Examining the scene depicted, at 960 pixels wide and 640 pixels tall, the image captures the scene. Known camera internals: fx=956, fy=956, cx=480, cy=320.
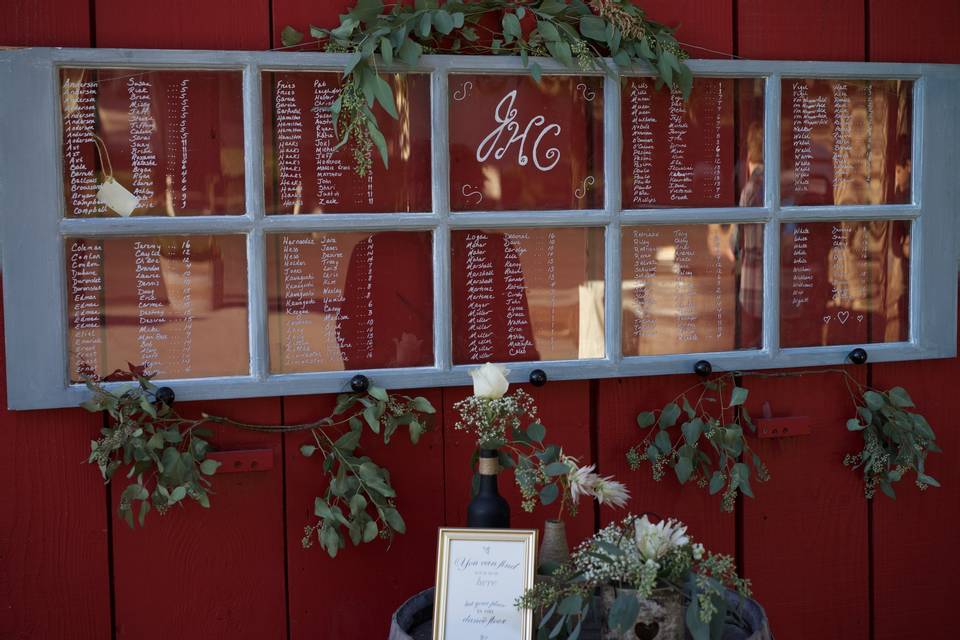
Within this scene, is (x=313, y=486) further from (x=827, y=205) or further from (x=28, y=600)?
(x=827, y=205)

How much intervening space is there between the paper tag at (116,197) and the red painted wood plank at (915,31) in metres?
1.96

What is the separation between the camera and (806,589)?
2643mm

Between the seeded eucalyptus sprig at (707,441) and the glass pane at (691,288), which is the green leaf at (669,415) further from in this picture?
the glass pane at (691,288)

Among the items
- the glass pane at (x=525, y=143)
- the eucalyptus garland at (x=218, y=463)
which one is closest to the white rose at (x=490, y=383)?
the eucalyptus garland at (x=218, y=463)

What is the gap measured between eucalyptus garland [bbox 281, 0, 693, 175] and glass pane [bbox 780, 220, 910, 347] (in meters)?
0.56

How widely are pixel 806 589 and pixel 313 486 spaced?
1390 millimetres

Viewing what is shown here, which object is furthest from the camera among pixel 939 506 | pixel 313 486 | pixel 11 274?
pixel 939 506

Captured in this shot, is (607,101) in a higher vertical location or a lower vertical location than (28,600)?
higher

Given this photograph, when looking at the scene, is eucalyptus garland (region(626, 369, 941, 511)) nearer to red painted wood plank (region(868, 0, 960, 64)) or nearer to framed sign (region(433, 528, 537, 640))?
framed sign (region(433, 528, 537, 640))

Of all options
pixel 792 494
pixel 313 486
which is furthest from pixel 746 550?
pixel 313 486

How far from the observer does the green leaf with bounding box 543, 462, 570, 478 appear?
6.72 ft

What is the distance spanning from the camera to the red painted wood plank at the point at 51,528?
2.16 metres

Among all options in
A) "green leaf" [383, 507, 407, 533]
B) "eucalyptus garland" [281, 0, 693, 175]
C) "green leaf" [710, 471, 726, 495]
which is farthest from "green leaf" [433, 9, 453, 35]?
"green leaf" [710, 471, 726, 495]

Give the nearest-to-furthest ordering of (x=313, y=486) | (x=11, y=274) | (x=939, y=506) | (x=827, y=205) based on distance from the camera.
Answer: (x=11, y=274) → (x=313, y=486) → (x=827, y=205) → (x=939, y=506)
